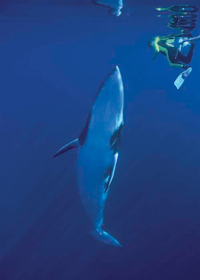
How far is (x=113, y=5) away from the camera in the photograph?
9.21 metres

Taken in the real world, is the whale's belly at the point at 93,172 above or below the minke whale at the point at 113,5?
below

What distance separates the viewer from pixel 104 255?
1107cm

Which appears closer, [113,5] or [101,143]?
[101,143]

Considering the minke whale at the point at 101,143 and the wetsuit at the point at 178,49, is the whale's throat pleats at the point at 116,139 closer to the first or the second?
the minke whale at the point at 101,143

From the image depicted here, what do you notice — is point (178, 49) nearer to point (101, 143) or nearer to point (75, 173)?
point (75, 173)

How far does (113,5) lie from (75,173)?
8.90 metres

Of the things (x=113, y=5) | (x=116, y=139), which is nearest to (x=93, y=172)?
(x=116, y=139)

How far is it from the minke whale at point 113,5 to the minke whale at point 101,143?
6.41 metres

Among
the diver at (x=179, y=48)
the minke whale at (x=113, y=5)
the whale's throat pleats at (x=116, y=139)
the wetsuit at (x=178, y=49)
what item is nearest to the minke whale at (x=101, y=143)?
the whale's throat pleats at (x=116, y=139)

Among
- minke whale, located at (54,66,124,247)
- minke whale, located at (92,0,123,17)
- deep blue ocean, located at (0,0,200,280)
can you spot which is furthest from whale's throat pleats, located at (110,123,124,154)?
deep blue ocean, located at (0,0,200,280)

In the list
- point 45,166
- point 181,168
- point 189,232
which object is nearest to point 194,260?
point 189,232

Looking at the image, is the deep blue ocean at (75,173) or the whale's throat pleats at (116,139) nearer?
the whale's throat pleats at (116,139)

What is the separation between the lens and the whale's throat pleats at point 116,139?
3.35 metres

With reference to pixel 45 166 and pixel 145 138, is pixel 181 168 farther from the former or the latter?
pixel 45 166
